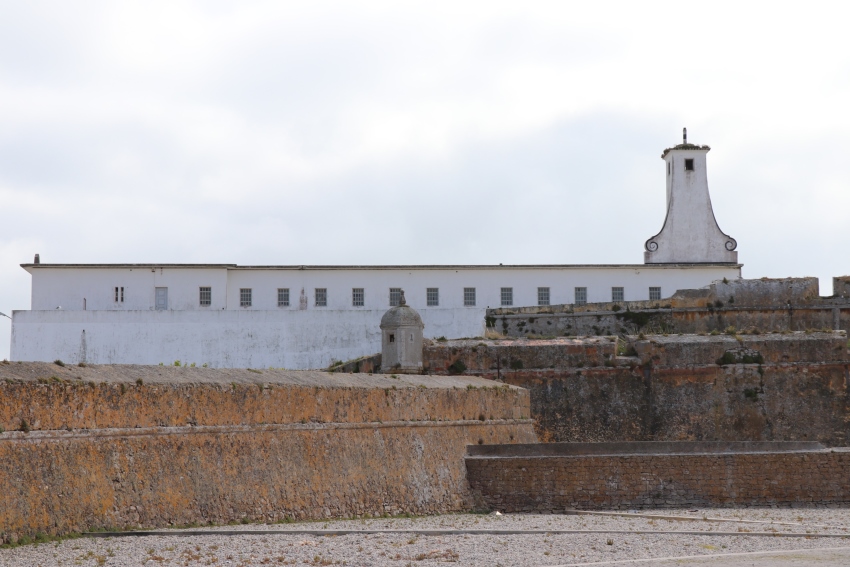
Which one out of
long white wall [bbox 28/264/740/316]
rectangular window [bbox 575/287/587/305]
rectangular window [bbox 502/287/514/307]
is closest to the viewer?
long white wall [bbox 28/264/740/316]

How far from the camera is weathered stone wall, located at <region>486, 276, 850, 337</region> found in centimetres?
3666

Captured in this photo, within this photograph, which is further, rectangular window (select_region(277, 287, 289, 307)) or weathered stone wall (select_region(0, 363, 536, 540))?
Result: rectangular window (select_region(277, 287, 289, 307))

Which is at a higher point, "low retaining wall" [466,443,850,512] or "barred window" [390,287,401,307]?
"barred window" [390,287,401,307]

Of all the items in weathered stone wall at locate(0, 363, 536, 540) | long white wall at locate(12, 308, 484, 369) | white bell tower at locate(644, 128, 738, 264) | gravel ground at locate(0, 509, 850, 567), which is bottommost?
gravel ground at locate(0, 509, 850, 567)

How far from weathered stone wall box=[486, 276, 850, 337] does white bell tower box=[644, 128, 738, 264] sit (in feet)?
34.0

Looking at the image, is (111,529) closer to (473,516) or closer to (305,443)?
(305,443)

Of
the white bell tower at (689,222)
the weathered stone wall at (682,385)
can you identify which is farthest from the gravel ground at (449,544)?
the white bell tower at (689,222)

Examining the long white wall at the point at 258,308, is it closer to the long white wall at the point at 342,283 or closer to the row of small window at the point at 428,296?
the long white wall at the point at 342,283

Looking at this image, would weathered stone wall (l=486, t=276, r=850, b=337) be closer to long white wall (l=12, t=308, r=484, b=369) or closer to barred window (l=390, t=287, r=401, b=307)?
long white wall (l=12, t=308, r=484, b=369)

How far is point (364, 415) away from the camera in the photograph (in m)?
21.2

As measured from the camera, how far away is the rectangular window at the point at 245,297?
40.8 meters

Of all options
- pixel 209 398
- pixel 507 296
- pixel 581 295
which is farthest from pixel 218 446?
pixel 581 295

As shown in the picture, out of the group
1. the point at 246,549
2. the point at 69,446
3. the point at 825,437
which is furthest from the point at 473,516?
the point at 825,437

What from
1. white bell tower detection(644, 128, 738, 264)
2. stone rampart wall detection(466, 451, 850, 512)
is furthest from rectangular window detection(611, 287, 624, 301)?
stone rampart wall detection(466, 451, 850, 512)
